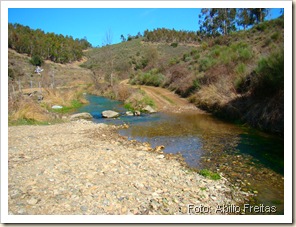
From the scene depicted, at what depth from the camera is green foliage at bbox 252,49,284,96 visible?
972 cm

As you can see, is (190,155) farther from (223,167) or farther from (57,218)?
(57,218)

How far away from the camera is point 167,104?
18047 millimetres

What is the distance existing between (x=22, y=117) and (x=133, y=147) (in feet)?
21.8

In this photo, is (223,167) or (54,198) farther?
(223,167)

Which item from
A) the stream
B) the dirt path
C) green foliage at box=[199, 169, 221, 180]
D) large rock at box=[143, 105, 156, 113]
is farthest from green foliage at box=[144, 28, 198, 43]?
green foliage at box=[199, 169, 221, 180]

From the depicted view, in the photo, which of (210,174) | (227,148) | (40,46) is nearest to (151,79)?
(227,148)

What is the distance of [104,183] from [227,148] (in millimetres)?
4643

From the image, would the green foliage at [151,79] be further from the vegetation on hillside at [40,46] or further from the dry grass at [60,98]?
the vegetation on hillside at [40,46]

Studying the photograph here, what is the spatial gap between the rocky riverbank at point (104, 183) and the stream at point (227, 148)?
613mm

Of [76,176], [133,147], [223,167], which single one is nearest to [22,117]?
[133,147]

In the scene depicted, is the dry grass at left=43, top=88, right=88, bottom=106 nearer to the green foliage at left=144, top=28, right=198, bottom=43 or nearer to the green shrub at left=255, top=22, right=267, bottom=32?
the green shrub at left=255, top=22, right=267, bottom=32

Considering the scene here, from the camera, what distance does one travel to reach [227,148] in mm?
8062

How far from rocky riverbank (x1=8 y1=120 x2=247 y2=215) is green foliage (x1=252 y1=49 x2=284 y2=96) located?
19.0ft

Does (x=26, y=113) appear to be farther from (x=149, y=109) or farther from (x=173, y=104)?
(x=173, y=104)
